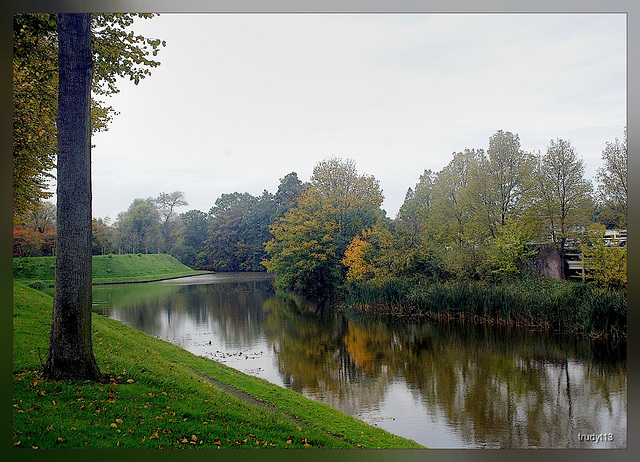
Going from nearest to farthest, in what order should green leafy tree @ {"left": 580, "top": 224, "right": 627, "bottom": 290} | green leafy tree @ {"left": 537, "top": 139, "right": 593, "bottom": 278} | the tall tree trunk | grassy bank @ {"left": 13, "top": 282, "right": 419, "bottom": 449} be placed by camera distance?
grassy bank @ {"left": 13, "top": 282, "right": 419, "bottom": 449}, the tall tree trunk, green leafy tree @ {"left": 580, "top": 224, "right": 627, "bottom": 290}, green leafy tree @ {"left": 537, "top": 139, "right": 593, "bottom": 278}

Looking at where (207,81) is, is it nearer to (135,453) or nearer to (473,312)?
(135,453)

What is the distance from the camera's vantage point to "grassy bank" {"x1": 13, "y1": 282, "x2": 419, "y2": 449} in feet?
14.3

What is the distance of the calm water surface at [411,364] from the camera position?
17.9 feet

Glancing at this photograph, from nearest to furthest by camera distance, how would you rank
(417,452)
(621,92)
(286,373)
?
(417,452), (621,92), (286,373)

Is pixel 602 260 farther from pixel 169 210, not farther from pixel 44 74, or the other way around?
pixel 44 74

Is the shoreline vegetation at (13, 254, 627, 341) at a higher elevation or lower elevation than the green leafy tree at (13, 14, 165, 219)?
lower

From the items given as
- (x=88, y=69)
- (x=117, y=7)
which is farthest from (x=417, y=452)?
(x=117, y=7)

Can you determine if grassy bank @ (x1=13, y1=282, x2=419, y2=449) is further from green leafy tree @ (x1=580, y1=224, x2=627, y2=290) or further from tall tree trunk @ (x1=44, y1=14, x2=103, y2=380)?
green leafy tree @ (x1=580, y1=224, x2=627, y2=290)

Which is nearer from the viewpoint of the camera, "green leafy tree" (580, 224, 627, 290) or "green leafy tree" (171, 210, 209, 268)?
"green leafy tree" (580, 224, 627, 290)

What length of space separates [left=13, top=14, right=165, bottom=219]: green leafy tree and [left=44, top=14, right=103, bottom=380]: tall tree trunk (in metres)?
0.58

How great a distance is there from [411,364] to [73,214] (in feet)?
18.7

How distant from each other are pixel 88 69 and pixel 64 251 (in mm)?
1870

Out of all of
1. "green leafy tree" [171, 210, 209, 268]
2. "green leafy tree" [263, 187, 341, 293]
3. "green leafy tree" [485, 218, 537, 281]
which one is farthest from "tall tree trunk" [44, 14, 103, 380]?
"green leafy tree" [263, 187, 341, 293]

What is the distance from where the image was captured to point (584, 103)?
662 cm
